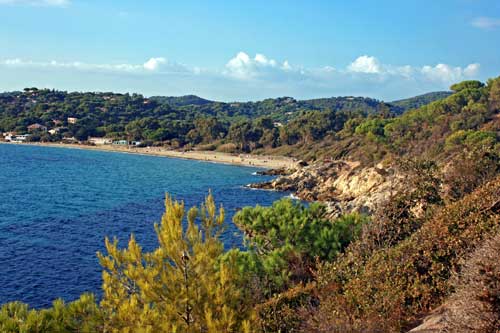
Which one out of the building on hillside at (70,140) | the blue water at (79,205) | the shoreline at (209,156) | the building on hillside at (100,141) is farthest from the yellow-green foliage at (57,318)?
the building on hillside at (70,140)

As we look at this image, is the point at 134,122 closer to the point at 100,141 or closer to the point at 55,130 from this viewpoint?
the point at 100,141

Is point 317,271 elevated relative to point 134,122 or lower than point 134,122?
lower

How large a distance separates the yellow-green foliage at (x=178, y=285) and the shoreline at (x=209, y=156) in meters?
73.0

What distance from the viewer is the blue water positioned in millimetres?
26766

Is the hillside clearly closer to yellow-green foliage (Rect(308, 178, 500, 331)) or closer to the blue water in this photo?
the blue water

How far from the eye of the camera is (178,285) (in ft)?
30.6

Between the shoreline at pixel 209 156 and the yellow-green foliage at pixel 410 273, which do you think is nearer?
the yellow-green foliage at pixel 410 273

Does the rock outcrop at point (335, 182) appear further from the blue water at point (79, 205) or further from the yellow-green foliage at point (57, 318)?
the yellow-green foliage at point (57, 318)

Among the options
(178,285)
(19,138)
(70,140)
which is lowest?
(19,138)

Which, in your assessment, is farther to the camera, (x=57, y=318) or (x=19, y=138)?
(x=19, y=138)

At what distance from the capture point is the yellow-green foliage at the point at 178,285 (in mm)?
8961

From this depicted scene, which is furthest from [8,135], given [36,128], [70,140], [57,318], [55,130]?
[57,318]

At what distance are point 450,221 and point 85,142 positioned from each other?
11571 cm

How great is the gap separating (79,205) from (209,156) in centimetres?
5419
